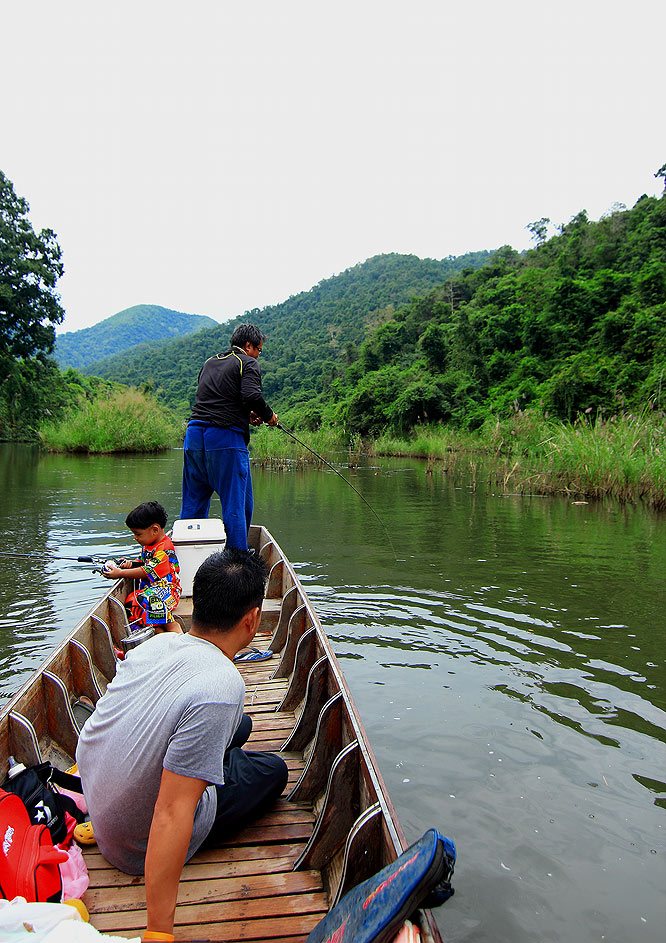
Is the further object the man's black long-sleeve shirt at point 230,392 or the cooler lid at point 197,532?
the cooler lid at point 197,532

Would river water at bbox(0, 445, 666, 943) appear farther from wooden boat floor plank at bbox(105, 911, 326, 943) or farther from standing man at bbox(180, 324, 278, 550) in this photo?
standing man at bbox(180, 324, 278, 550)

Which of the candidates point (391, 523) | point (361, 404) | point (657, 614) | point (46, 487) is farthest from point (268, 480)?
point (361, 404)

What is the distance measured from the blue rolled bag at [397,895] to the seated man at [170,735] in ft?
1.27

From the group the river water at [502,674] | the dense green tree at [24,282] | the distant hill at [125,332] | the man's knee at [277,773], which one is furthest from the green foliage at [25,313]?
the distant hill at [125,332]

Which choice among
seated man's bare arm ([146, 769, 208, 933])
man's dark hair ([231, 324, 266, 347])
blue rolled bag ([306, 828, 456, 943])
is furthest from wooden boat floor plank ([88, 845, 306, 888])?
man's dark hair ([231, 324, 266, 347])

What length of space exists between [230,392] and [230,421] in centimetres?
19

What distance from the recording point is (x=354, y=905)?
1.35m

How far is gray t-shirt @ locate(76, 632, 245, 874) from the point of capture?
4.83ft

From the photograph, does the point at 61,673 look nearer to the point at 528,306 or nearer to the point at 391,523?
the point at 391,523

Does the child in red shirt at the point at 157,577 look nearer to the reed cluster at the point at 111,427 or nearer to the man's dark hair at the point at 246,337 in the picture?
the man's dark hair at the point at 246,337

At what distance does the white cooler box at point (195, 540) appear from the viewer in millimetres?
4289

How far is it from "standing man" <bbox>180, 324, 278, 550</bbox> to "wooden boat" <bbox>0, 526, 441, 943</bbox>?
4.12 ft

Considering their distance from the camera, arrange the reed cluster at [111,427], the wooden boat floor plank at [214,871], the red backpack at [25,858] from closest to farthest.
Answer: the red backpack at [25,858], the wooden boat floor plank at [214,871], the reed cluster at [111,427]

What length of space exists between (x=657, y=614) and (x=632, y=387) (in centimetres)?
1931
